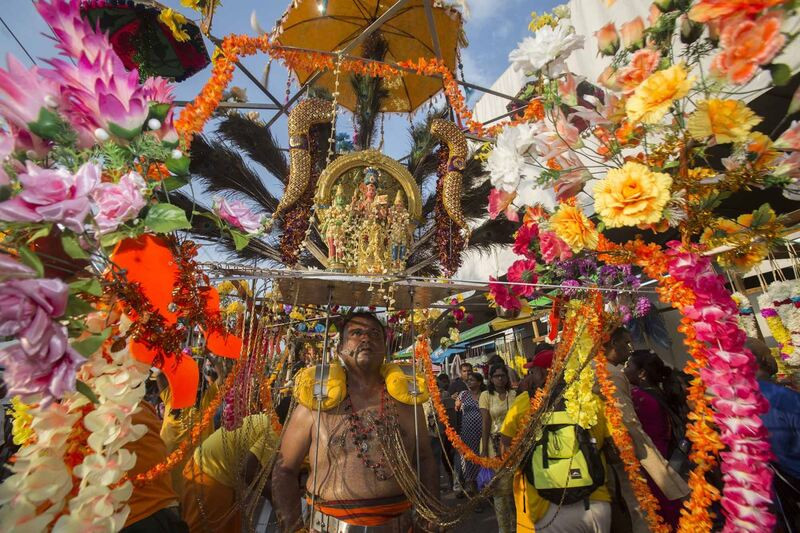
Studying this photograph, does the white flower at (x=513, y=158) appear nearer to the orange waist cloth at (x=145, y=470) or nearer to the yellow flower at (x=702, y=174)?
the yellow flower at (x=702, y=174)

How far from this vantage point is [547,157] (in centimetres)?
198

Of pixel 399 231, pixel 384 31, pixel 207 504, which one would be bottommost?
pixel 207 504

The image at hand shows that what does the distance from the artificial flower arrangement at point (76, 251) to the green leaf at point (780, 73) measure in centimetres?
199

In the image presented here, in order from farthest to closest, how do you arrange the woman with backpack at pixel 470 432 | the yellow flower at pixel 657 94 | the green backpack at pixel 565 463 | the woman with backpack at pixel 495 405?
the woman with backpack at pixel 470 432
the woman with backpack at pixel 495 405
the green backpack at pixel 565 463
the yellow flower at pixel 657 94

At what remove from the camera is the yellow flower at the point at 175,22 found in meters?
3.20

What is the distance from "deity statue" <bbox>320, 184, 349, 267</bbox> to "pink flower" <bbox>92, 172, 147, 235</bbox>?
7.74ft

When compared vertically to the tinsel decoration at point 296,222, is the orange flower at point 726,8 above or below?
below

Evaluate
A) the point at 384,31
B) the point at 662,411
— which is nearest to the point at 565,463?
the point at 662,411

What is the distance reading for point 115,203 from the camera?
1129 millimetres

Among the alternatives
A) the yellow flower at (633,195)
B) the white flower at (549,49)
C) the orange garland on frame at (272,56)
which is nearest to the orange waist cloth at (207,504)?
the orange garland on frame at (272,56)

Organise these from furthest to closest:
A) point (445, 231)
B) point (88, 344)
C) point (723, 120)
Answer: point (445, 231), point (723, 120), point (88, 344)

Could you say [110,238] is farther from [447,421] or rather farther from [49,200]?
[447,421]

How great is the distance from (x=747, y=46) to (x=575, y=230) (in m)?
0.85

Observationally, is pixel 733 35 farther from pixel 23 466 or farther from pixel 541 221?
pixel 23 466
